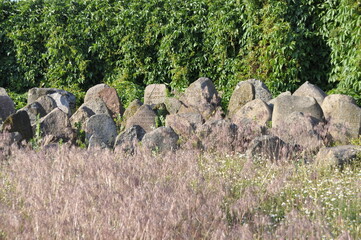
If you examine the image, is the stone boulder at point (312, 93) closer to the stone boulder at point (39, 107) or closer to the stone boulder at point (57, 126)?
the stone boulder at point (57, 126)

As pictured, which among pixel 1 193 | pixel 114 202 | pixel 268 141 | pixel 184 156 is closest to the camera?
pixel 114 202

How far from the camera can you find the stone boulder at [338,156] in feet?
17.6

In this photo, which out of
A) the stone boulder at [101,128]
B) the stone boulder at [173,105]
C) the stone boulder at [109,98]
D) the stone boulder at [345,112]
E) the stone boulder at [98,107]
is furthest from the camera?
the stone boulder at [109,98]

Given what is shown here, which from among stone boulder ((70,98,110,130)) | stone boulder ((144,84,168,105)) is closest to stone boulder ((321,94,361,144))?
stone boulder ((144,84,168,105))

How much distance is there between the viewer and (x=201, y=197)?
Answer: 3396 mm

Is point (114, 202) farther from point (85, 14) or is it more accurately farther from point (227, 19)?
point (85, 14)

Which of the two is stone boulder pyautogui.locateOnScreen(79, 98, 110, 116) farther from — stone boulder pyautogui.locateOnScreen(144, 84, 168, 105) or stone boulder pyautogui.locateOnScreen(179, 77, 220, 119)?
stone boulder pyautogui.locateOnScreen(144, 84, 168, 105)

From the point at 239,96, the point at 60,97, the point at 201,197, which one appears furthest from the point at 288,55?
the point at 201,197

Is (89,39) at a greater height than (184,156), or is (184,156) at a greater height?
(89,39)

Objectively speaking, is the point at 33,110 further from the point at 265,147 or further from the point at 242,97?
the point at 265,147

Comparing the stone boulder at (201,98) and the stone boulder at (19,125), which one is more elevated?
the stone boulder at (19,125)

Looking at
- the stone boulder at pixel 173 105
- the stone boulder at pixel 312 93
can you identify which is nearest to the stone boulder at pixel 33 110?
the stone boulder at pixel 173 105

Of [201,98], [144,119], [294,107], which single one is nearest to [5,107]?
[144,119]

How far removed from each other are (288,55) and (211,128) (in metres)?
5.06
